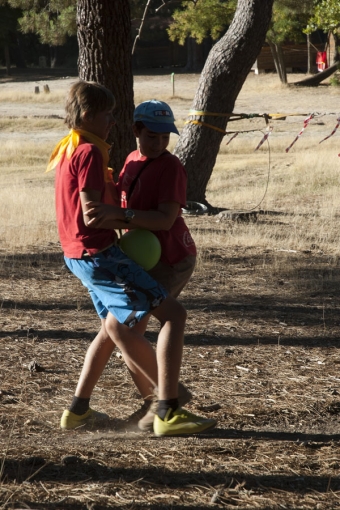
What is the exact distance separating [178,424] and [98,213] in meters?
1.05

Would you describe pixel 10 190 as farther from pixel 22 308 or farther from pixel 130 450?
pixel 130 450

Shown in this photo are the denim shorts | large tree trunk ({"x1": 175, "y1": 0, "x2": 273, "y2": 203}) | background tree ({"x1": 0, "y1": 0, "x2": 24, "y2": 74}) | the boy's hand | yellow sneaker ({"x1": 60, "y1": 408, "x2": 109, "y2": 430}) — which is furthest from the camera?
background tree ({"x1": 0, "y1": 0, "x2": 24, "y2": 74})

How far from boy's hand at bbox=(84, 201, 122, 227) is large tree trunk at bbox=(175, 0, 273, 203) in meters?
7.76

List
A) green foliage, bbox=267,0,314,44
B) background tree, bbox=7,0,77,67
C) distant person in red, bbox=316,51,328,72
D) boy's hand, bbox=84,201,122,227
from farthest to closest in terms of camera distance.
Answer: distant person in red, bbox=316,51,328,72, green foliage, bbox=267,0,314,44, background tree, bbox=7,0,77,67, boy's hand, bbox=84,201,122,227

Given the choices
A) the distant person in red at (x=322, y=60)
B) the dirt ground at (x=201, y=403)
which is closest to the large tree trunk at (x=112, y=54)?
the dirt ground at (x=201, y=403)

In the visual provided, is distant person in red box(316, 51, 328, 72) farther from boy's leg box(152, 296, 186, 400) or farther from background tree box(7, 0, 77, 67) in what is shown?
boy's leg box(152, 296, 186, 400)

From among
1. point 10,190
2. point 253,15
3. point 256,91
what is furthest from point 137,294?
point 256,91

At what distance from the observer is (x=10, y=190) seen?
14.0 m

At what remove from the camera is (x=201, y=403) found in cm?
427

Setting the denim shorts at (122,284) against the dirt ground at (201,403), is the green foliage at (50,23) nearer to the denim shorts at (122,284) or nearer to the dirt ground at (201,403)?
the dirt ground at (201,403)

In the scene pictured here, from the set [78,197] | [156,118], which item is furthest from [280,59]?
[78,197]

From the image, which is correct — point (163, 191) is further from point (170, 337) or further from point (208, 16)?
point (208, 16)

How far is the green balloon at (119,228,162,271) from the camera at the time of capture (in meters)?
3.56

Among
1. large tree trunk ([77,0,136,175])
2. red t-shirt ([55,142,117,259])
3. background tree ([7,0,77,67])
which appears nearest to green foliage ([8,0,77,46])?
background tree ([7,0,77,67])
